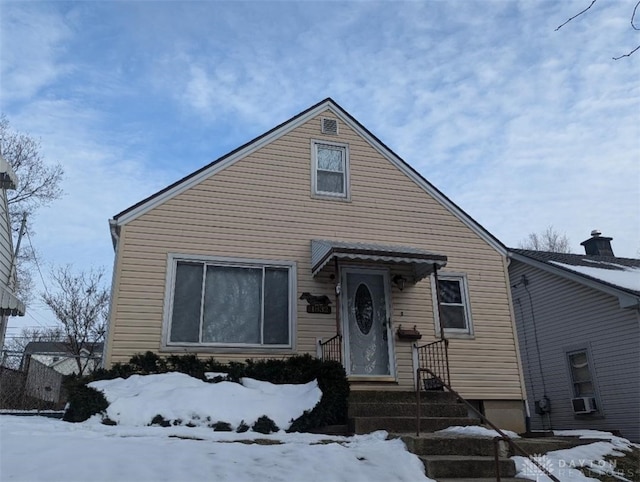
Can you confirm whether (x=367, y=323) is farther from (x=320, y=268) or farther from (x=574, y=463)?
(x=574, y=463)

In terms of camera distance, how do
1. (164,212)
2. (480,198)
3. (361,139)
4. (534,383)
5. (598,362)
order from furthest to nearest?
(480,198), (534,383), (598,362), (361,139), (164,212)

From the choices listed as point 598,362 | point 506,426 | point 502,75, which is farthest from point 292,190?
point 598,362

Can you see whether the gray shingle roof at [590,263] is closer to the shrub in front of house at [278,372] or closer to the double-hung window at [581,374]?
the double-hung window at [581,374]

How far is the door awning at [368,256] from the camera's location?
8062mm

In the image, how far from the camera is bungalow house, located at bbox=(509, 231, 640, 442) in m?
11.3

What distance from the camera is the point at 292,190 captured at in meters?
9.64

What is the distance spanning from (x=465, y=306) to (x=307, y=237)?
3.53 meters

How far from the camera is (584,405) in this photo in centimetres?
1198

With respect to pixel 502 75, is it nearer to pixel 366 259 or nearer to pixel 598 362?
pixel 366 259

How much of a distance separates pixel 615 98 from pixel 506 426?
242 inches

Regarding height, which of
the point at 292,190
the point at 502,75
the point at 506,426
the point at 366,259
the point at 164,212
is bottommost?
the point at 506,426

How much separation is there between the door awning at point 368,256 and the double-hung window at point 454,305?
0.88 metres

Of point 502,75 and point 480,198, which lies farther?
point 480,198

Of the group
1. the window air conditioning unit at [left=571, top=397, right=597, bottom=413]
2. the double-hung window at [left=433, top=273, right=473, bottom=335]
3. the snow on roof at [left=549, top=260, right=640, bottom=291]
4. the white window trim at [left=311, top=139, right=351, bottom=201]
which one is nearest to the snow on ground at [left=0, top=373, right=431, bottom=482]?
the double-hung window at [left=433, top=273, right=473, bottom=335]
